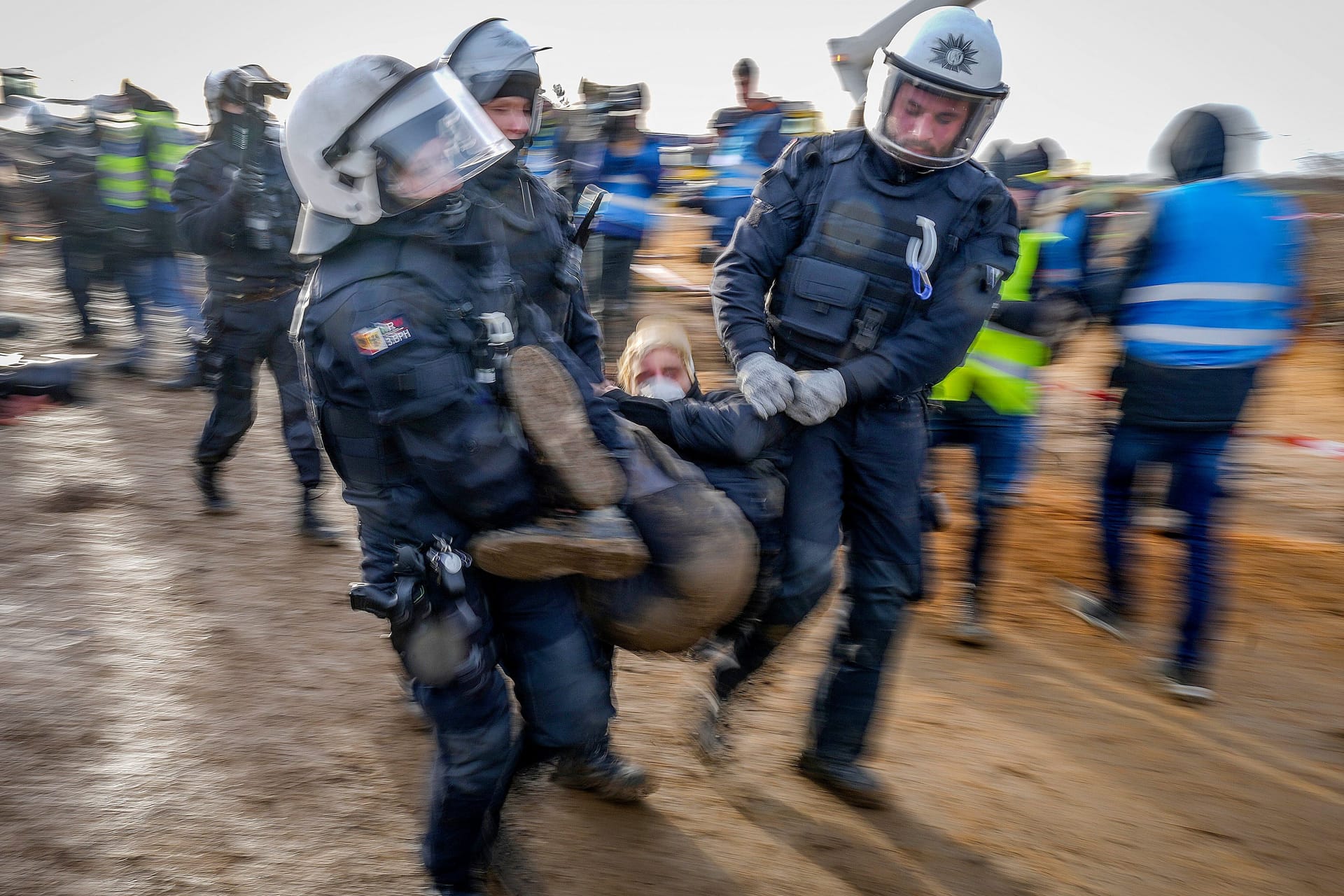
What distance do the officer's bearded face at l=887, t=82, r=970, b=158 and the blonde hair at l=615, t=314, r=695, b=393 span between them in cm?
88

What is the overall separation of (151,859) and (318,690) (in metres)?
1.06

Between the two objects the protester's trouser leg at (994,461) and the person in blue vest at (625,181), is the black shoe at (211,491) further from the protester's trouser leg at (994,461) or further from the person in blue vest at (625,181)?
the protester's trouser leg at (994,461)

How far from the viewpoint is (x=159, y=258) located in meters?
8.89

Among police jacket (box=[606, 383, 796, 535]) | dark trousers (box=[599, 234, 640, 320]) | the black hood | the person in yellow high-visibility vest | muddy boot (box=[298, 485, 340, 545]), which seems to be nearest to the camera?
police jacket (box=[606, 383, 796, 535])

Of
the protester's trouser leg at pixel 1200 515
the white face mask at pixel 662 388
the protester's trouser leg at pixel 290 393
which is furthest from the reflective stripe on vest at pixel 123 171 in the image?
the protester's trouser leg at pixel 1200 515

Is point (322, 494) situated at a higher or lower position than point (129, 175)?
lower

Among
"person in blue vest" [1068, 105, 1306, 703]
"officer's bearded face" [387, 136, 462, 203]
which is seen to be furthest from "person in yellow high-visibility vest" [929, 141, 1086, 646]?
"officer's bearded face" [387, 136, 462, 203]

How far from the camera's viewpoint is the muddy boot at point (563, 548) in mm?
2285

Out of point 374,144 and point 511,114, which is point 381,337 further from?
point 511,114

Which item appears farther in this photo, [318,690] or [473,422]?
[318,690]

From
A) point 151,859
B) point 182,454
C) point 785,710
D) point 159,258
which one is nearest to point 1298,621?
point 785,710

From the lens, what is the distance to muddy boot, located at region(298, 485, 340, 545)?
5.44 metres

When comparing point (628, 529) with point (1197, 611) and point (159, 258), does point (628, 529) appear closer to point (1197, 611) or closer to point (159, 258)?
point (1197, 611)

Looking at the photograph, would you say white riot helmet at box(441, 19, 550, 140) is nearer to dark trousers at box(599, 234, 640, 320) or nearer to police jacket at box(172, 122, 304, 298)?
police jacket at box(172, 122, 304, 298)
